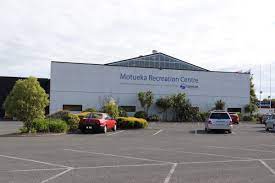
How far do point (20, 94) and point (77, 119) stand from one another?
18.6 ft

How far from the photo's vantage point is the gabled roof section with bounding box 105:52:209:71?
5916cm

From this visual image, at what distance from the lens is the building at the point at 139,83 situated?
5244 cm

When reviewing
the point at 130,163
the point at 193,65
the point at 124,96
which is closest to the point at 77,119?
the point at 130,163

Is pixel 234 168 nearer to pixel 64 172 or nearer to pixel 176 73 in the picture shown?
pixel 64 172

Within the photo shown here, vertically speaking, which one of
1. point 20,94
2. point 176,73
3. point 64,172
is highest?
point 176,73

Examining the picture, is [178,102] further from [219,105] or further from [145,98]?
[219,105]

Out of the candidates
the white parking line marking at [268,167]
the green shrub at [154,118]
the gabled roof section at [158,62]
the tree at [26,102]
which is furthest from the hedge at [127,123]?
the gabled roof section at [158,62]

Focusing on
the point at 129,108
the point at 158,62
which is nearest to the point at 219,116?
the point at 129,108

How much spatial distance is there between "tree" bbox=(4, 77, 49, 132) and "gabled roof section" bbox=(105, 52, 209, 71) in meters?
32.2

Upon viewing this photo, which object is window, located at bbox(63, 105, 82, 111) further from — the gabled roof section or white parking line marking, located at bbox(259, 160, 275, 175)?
white parking line marking, located at bbox(259, 160, 275, 175)

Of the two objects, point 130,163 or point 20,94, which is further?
point 20,94

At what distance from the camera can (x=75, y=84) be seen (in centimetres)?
5284

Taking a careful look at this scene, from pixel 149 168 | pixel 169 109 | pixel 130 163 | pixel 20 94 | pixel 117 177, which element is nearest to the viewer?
pixel 117 177

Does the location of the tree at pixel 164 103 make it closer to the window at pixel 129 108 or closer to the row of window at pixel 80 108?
the window at pixel 129 108
